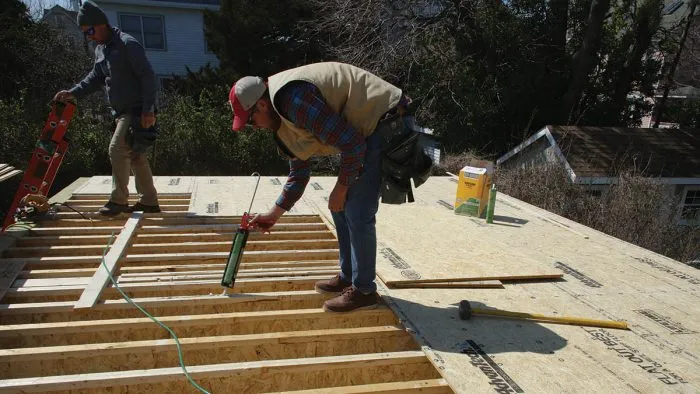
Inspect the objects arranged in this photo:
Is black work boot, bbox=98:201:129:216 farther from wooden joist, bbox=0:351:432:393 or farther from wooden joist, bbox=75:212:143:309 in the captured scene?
A: wooden joist, bbox=0:351:432:393

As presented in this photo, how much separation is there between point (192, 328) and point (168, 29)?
14.6 meters

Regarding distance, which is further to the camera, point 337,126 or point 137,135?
point 137,135

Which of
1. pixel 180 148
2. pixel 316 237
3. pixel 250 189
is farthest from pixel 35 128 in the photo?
pixel 316 237

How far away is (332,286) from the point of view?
2627 mm

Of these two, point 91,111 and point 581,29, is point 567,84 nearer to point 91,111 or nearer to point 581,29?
point 581,29

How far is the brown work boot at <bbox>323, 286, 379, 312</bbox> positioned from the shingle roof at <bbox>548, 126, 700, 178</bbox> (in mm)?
6490

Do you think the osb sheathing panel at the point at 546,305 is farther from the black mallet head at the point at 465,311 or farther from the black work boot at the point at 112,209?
the black work boot at the point at 112,209

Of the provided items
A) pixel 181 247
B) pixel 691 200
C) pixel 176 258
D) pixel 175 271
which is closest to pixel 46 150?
pixel 181 247

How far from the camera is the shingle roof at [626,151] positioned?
808 centimetres

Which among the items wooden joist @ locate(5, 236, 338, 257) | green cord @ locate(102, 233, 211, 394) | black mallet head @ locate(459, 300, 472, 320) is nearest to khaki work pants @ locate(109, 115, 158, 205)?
wooden joist @ locate(5, 236, 338, 257)

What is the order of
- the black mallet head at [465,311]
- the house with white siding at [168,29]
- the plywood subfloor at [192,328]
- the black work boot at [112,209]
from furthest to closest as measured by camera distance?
the house with white siding at [168,29] → the black work boot at [112,209] → the black mallet head at [465,311] → the plywood subfloor at [192,328]

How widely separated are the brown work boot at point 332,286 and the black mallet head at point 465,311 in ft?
2.07

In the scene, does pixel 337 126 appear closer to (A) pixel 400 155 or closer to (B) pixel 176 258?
(A) pixel 400 155

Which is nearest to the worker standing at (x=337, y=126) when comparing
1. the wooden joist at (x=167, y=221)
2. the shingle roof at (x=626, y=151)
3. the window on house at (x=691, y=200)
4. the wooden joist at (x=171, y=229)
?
the wooden joist at (x=171, y=229)
